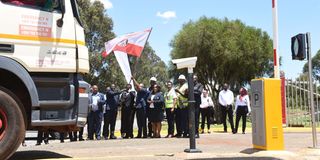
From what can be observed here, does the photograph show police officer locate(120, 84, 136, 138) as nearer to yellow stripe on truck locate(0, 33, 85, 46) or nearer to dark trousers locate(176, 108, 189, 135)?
dark trousers locate(176, 108, 189, 135)

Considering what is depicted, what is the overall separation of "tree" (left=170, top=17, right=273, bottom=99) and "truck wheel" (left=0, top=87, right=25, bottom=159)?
2848 cm

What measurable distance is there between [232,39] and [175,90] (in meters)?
22.4

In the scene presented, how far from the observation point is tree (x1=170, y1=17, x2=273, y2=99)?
35938mm

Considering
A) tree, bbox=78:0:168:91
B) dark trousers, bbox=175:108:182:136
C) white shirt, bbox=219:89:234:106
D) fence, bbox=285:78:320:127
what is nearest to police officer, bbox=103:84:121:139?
dark trousers, bbox=175:108:182:136

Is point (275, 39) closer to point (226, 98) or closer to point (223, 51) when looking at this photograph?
point (226, 98)

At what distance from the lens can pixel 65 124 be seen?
841cm

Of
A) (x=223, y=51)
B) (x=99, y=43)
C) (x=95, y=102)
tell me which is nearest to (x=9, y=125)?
(x=95, y=102)

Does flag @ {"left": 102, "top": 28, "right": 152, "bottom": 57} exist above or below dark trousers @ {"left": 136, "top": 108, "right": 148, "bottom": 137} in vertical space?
above

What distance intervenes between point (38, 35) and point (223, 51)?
2827 cm

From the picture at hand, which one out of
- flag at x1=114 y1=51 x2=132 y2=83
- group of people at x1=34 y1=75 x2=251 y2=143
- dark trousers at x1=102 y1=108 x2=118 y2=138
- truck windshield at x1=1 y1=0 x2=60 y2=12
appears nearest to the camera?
truck windshield at x1=1 y1=0 x2=60 y2=12

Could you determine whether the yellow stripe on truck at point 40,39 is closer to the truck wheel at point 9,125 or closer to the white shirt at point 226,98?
the truck wheel at point 9,125

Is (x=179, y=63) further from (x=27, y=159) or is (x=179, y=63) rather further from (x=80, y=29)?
(x=27, y=159)

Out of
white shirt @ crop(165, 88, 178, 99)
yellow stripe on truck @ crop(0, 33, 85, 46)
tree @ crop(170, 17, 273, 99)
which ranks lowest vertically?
white shirt @ crop(165, 88, 178, 99)

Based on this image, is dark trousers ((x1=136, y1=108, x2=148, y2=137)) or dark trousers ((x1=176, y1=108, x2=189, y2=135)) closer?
dark trousers ((x1=176, y1=108, x2=189, y2=135))
